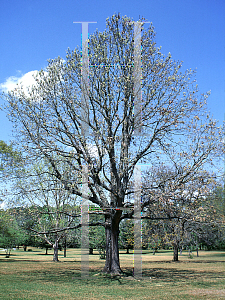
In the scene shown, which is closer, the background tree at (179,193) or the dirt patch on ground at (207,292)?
the dirt patch on ground at (207,292)

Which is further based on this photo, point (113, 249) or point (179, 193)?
point (113, 249)

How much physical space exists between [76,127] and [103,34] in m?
5.15

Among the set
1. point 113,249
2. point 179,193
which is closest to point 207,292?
point 179,193

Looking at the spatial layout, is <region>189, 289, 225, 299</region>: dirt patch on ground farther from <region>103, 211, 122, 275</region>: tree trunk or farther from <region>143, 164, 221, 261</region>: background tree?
<region>103, 211, 122, 275</region>: tree trunk

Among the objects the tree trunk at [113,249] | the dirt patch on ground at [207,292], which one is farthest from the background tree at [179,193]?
the dirt patch on ground at [207,292]

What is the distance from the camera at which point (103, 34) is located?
15.1 metres

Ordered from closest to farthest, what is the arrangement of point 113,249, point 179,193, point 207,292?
1. point 207,292
2. point 179,193
3. point 113,249

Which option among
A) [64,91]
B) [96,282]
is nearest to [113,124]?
[64,91]

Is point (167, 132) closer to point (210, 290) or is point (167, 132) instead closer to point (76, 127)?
point (76, 127)

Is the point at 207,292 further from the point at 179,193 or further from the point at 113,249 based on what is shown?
the point at 113,249

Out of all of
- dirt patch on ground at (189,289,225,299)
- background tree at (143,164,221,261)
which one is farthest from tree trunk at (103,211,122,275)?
dirt patch on ground at (189,289,225,299)

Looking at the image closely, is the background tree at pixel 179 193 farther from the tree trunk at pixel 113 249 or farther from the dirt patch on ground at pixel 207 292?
the dirt patch on ground at pixel 207 292

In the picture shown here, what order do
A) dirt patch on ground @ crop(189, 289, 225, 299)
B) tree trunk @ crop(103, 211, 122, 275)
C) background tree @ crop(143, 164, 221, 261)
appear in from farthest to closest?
1. tree trunk @ crop(103, 211, 122, 275)
2. background tree @ crop(143, 164, 221, 261)
3. dirt patch on ground @ crop(189, 289, 225, 299)

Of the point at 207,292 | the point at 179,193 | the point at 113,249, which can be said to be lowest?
the point at 207,292
